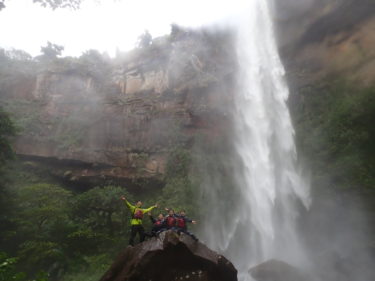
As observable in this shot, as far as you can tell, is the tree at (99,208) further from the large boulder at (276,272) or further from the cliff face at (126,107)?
the large boulder at (276,272)

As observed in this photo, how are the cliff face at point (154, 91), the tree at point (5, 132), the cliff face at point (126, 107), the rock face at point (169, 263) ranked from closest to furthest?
the rock face at point (169, 263) → the tree at point (5, 132) → the cliff face at point (126, 107) → the cliff face at point (154, 91)

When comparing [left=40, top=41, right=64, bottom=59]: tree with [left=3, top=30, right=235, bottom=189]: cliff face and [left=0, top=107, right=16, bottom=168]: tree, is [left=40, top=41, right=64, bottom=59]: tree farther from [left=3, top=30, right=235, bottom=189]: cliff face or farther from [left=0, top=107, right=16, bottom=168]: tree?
[left=0, top=107, right=16, bottom=168]: tree

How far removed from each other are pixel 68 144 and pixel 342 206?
63.5ft

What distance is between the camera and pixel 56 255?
12750 mm

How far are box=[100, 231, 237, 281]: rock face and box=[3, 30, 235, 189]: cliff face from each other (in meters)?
13.4

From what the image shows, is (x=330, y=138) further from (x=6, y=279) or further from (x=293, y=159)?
(x=6, y=279)

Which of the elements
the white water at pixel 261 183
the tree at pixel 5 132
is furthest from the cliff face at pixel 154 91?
the tree at pixel 5 132

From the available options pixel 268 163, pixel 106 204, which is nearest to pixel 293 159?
pixel 268 163

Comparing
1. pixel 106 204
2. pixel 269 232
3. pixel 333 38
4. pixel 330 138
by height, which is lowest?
pixel 269 232

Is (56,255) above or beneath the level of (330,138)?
Result: beneath

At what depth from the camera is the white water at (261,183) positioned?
18766 mm

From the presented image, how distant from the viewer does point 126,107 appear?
84.8 ft

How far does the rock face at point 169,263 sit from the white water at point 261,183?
23.3ft

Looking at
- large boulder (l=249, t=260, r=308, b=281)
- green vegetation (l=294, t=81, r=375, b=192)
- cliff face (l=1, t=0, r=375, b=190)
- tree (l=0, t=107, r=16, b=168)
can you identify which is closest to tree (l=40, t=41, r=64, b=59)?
cliff face (l=1, t=0, r=375, b=190)
